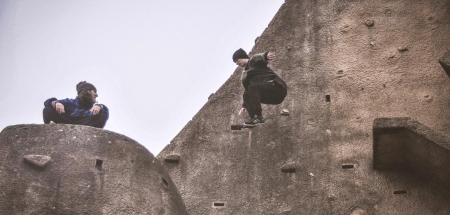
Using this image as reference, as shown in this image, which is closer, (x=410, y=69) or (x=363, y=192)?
(x=363, y=192)

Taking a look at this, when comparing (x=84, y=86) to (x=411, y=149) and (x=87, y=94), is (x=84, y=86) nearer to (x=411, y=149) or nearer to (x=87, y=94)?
(x=87, y=94)

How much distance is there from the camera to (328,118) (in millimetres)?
11930

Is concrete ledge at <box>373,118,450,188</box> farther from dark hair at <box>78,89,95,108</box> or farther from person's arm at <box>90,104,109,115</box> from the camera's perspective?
dark hair at <box>78,89,95,108</box>

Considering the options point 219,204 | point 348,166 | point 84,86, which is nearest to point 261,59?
point 348,166

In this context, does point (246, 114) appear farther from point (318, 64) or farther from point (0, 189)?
point (0, 189)

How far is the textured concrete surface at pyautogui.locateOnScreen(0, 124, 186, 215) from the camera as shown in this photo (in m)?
9.19

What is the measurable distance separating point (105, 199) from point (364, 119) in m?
3.85

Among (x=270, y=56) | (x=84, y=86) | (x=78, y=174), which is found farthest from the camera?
(x=270, y=56)

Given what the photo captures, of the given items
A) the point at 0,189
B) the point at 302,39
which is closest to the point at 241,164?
the point at 302,39

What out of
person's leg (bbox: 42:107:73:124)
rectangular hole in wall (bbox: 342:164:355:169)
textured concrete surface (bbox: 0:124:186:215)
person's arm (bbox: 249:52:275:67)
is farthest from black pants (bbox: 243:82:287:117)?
person's leg (bbox: 42:107:73:124)

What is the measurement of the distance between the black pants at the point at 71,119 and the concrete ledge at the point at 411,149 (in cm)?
308

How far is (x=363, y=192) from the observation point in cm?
1096

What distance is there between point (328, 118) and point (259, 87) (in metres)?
0.95

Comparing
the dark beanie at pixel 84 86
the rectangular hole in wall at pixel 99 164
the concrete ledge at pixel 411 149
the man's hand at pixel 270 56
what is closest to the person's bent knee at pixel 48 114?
the dark beanie at pixel 84 86
